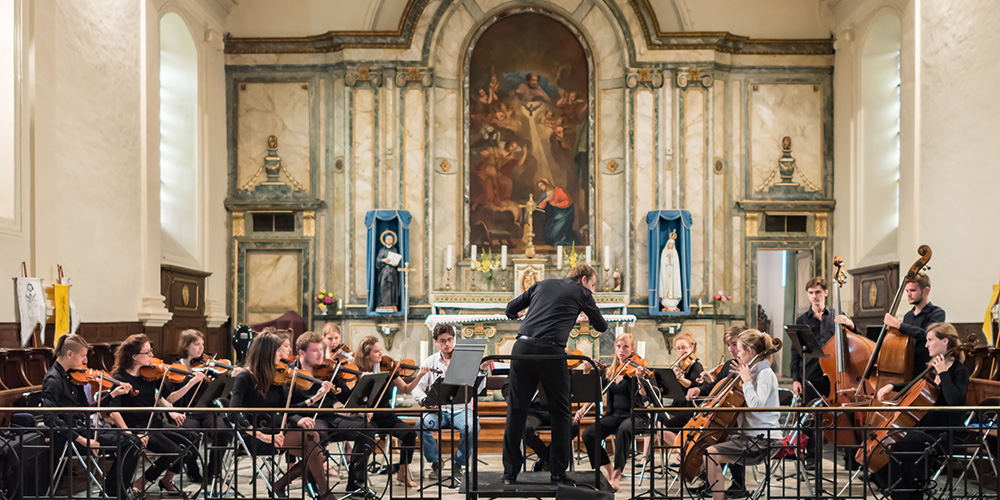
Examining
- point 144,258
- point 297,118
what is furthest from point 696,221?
point 144,258

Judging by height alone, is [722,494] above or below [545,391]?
below

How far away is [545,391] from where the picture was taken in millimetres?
6109

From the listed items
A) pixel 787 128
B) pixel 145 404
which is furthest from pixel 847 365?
pixel 787 128

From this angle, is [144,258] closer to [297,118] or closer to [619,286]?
[297,118]

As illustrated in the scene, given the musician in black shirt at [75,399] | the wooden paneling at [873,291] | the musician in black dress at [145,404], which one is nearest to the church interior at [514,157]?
the wooden paneling at [873,291]

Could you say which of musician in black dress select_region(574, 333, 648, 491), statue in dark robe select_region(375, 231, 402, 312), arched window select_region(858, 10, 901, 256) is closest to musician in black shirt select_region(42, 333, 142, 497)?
musician in black dress select_region(574, 333, 648, 491)

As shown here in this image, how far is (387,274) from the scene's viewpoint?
14.9 meters

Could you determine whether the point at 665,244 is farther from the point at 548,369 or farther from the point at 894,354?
the point at 548,369

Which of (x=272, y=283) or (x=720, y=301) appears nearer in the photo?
(x=720, y=301)

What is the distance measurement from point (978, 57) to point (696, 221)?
5715 millimetres

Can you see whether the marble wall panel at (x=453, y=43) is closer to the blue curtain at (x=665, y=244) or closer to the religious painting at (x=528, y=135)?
the religious painting at (x=528, y=135)

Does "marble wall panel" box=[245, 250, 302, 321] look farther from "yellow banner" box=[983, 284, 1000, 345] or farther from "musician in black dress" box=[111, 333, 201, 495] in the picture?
"yellow banner" box=[983, 284, 1000, 345]

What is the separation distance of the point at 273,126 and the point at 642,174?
609cm

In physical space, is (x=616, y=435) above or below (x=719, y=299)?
below
